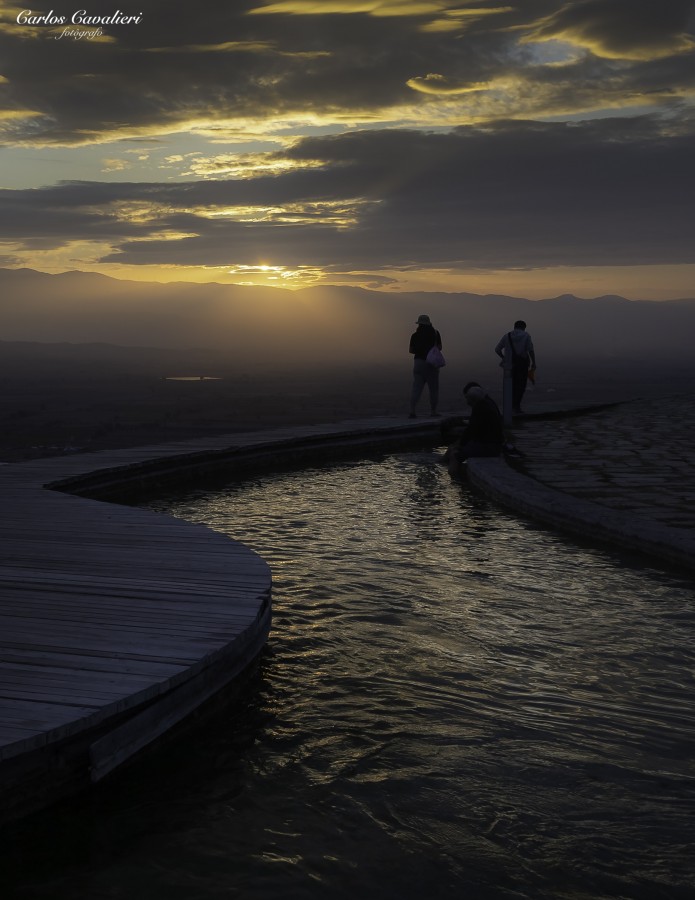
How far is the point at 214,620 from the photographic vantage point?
4688 mm

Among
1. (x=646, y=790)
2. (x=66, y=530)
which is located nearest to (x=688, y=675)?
(x=646, y=790)

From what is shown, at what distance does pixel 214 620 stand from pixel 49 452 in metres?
25.0

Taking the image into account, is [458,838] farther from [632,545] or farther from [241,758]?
[632,545]

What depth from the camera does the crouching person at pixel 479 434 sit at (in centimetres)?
1188

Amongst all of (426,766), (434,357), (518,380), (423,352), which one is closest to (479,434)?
(434,357)

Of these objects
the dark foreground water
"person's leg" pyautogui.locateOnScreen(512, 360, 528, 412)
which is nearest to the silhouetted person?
"person's leg" pyautogui.locateOnScreen(512, 360, 528, 412)

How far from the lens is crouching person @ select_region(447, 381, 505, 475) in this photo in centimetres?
1188

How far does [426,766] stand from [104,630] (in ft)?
5.02

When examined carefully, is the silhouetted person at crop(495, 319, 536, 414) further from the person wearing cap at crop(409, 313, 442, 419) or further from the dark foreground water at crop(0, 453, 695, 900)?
the dark foreground water at crop(0, 453, 695, 900)

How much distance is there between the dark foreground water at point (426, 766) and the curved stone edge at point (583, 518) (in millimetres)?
422

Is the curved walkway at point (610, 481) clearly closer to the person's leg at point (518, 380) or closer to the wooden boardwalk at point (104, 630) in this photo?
the person's leg at point (518, 380)

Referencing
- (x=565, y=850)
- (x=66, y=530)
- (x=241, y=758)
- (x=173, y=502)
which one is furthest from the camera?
(x=173, y=502)

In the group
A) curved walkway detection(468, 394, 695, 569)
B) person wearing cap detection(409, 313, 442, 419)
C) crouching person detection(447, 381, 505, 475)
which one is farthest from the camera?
person wearing cap detection(409, 313, 442, 419)

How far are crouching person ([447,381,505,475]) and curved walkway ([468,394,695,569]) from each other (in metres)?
0.36
